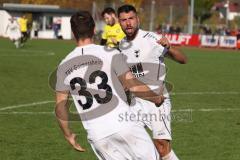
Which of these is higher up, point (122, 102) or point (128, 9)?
point (128, 9)

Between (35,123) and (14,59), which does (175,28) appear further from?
(35,123)

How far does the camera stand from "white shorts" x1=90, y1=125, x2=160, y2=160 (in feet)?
20.3

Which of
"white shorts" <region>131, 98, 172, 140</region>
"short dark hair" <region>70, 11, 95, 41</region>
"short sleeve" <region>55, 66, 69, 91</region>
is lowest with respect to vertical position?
"white shorts" <region>131, 98, 172, 140</region>

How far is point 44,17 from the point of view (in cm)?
7462

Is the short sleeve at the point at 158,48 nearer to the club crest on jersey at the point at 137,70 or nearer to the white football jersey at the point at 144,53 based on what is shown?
the white football jersey at the point at 144,53

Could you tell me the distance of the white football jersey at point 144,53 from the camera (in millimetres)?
8305

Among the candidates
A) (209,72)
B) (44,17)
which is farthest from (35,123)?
(44,17)

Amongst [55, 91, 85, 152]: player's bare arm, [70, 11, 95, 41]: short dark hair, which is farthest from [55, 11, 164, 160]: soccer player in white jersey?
[55, 91, 85, 152]: player's bare arm

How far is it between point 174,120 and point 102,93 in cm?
759

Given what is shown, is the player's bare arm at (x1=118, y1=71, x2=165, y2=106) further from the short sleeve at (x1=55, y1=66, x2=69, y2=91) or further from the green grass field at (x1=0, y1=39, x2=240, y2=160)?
the green grass field at (x1=0, y1=39, x2=240, y2=160)

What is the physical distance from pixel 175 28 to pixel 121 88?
196 ft

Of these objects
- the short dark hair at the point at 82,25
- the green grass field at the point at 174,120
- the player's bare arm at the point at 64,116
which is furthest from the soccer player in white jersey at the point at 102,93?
the green grass field at the point at 174,120

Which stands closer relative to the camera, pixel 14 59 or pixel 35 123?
pixel 35 123

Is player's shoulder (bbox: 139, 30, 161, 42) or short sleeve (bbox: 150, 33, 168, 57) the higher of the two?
player's shoulder (bbox: 139, 30, 161, 42)
